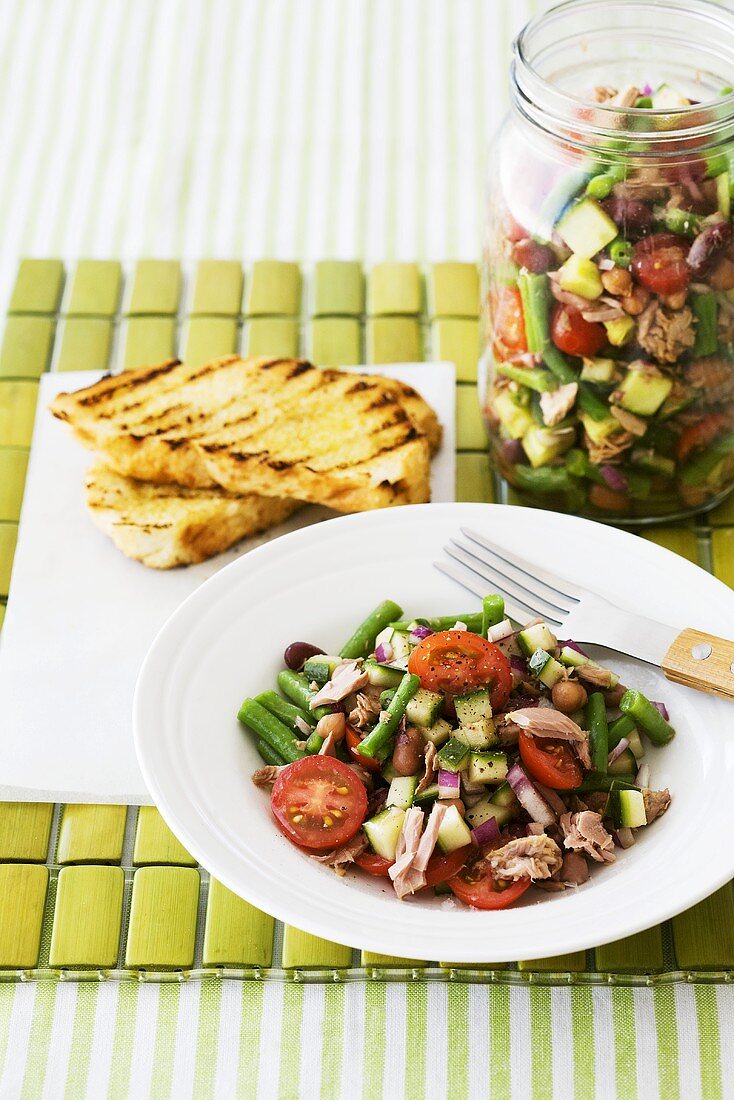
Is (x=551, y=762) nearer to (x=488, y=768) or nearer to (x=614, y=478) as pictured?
(x=488, y=768)

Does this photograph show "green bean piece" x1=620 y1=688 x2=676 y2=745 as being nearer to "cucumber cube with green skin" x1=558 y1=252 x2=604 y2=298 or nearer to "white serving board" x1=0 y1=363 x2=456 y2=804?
"white serving board" x1=0 y1=363 x2=456 y2=804

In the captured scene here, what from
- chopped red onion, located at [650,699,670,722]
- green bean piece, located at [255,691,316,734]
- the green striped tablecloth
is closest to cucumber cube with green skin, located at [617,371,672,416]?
chopped red onion, located at [650,699,670,722]

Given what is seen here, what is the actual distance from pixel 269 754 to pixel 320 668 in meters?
0.21

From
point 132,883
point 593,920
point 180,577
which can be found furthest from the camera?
point 180,577

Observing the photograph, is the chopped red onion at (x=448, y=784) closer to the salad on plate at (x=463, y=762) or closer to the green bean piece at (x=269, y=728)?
the salad on plate at (x=463, y=762)

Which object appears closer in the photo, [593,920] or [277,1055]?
[593,920]

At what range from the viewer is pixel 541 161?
2771 mm

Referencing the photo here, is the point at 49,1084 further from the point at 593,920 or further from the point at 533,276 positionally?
the point at 533,276

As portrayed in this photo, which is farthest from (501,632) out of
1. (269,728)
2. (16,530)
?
(16,530)

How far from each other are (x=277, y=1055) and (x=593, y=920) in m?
0.67

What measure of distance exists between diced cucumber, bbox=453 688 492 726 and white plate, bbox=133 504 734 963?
339 millimetres

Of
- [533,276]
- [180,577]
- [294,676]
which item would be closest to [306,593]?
[294,676]

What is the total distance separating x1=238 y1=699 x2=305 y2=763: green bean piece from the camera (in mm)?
2383

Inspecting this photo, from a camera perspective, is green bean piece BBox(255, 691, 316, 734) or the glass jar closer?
green bean piece BBox(255, 691, 316, 734)
